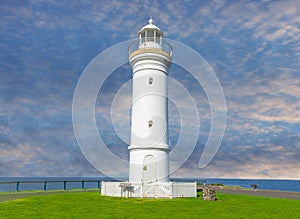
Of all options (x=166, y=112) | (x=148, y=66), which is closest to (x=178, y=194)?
(x=166, y=112)

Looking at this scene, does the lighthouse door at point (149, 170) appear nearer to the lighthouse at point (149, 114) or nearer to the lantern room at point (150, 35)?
the lighthouse at point (149, 114)

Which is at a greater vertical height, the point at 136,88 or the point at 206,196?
the point at 136,88

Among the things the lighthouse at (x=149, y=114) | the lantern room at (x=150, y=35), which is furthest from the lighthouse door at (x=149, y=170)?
the lantern room at (x=150, y=35)

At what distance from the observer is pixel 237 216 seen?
13188 mm

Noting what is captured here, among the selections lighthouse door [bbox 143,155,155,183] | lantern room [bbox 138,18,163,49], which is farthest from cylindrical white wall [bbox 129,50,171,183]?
lantern room [bbox 138,18,163,49]

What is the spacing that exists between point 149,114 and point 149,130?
52.5 inches

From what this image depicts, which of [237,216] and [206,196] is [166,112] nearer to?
[206,196]

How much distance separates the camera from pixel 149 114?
77.0 ft

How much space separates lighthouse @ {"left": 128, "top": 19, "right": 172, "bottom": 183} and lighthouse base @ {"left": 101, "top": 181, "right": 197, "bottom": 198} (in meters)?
0.91

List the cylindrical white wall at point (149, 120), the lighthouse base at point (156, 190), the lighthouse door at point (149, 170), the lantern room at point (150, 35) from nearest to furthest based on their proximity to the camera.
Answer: the lighthouse base at point (156, 190)
the lighthouse door at point (149, 170)
the cylindrical white wall at point (149, 120)
the lantern room at point (150, 35)

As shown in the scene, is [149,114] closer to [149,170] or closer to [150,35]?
[149,170]

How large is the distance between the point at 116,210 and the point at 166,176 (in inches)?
357

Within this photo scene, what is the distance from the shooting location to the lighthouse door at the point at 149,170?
22.5 meters

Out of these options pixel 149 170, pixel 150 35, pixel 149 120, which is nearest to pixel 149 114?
pixel 149 120
